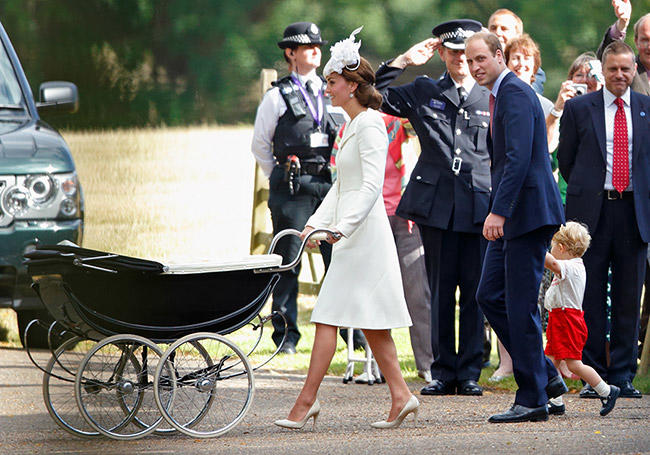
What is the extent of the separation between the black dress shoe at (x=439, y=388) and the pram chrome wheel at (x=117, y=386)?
115cm

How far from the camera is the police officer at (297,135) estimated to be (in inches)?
166

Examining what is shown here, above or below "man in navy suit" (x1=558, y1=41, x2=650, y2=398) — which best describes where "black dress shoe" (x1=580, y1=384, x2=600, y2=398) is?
below

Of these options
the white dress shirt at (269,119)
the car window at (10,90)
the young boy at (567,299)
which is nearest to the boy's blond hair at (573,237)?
the young boy at (567,299)

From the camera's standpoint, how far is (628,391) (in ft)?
10.8

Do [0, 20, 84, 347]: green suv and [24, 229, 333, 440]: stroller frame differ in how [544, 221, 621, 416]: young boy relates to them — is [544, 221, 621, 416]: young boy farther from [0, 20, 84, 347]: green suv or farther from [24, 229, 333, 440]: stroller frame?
[0, 20, 84, 347]: green suv

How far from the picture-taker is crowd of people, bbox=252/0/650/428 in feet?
8.68

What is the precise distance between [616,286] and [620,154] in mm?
489

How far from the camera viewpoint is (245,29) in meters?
1.51

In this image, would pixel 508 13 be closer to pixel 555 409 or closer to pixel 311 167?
pixel 311 167

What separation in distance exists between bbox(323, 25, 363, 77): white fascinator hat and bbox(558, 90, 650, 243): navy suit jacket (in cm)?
118

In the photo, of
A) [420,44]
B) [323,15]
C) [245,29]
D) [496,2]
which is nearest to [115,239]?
[245,29]

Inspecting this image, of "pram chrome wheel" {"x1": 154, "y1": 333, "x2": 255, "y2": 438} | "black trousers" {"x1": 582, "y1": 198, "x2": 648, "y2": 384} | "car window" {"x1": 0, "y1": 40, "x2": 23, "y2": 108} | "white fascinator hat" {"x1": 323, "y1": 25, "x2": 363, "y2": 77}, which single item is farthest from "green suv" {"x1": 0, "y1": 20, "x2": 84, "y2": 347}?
"black trousers" {"x1": 582, "y1": 198, "x2": 648, "y2": 384}

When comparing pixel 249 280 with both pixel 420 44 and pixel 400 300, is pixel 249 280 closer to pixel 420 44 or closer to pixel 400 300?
pixel 400 300

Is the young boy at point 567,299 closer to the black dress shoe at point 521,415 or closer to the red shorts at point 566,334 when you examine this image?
the red shorts at point 566,334
